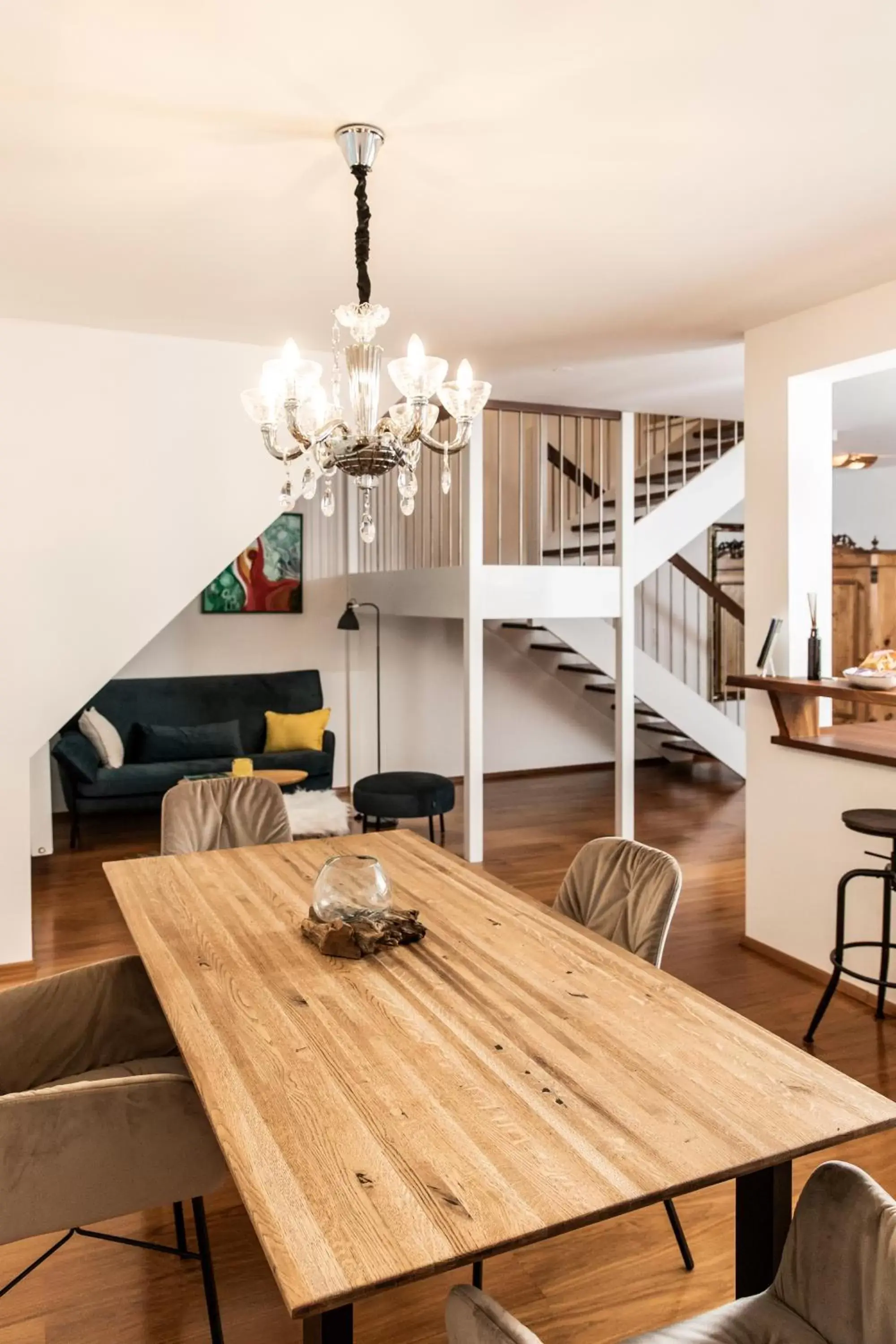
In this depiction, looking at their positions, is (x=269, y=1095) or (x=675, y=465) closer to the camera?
(x=269, y=1095)

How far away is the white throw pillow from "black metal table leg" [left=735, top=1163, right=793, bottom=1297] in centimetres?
526

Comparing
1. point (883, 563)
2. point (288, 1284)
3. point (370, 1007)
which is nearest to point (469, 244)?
point (370, 1007)

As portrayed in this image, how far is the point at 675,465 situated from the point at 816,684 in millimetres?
3356

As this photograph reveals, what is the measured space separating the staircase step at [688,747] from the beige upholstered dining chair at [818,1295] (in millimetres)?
6170

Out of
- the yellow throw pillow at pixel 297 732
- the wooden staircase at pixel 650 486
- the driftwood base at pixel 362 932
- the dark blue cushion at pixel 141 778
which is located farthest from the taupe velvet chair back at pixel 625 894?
the yellow throw pillow at pixel 297 732

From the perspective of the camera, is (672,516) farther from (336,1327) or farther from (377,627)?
(336,1327)

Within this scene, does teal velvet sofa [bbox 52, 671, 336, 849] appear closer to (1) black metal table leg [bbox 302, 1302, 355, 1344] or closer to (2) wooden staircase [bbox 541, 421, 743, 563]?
(2) wooden staircase [bbox 541, 421, 743, 563]

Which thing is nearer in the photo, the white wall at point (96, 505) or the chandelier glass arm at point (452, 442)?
the chandelier glass arm at point (452, 442)

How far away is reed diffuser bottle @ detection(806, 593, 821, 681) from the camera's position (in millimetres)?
3889

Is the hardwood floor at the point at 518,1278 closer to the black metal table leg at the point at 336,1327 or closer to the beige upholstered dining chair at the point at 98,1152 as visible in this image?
the beige upholstered dining chair at the point at 98,1152

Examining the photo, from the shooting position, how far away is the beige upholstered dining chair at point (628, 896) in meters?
2.32

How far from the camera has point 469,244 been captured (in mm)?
3059

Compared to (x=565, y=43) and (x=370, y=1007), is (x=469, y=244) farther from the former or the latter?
(x=370, y=1007)

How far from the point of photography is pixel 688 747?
25.6 ft
